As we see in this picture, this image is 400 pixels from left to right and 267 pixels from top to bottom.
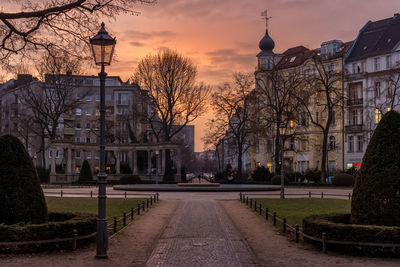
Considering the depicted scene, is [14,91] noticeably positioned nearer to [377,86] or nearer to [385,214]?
[377,86]

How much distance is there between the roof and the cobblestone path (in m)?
57.5

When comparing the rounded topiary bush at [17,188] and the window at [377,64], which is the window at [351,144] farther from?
the rounded topiary bush at [17,188]

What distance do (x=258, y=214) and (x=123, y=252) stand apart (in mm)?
11704

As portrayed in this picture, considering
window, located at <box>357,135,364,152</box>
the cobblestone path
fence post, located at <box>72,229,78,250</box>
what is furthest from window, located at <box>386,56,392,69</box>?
fence post, located at <box>72,229,78,250</box>

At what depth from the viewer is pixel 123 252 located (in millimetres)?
13883

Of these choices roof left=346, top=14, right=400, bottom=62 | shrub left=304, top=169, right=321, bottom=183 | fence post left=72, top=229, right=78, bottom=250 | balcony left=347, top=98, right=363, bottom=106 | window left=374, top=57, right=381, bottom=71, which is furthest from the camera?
balcony left=347, top=98, right=363, bottom=106

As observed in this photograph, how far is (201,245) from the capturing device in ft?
49.0


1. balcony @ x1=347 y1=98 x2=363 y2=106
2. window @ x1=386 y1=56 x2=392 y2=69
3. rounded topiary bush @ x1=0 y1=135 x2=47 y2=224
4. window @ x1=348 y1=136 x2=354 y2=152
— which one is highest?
window @ x1=386 y1=56 x2=392 y2=69

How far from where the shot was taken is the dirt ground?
1209cm

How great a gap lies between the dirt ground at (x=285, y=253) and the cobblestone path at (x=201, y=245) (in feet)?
1.17

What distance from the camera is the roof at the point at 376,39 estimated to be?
234 ft

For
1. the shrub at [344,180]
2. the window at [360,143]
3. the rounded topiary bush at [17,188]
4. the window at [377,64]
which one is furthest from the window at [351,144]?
the rounded topiary bush at [17,188]

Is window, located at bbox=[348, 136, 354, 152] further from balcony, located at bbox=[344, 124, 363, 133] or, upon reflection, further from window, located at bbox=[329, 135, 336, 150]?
window, located at bbox=[329, 135, 336, 150]

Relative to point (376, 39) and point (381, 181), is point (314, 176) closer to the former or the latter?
point (376, 39)
